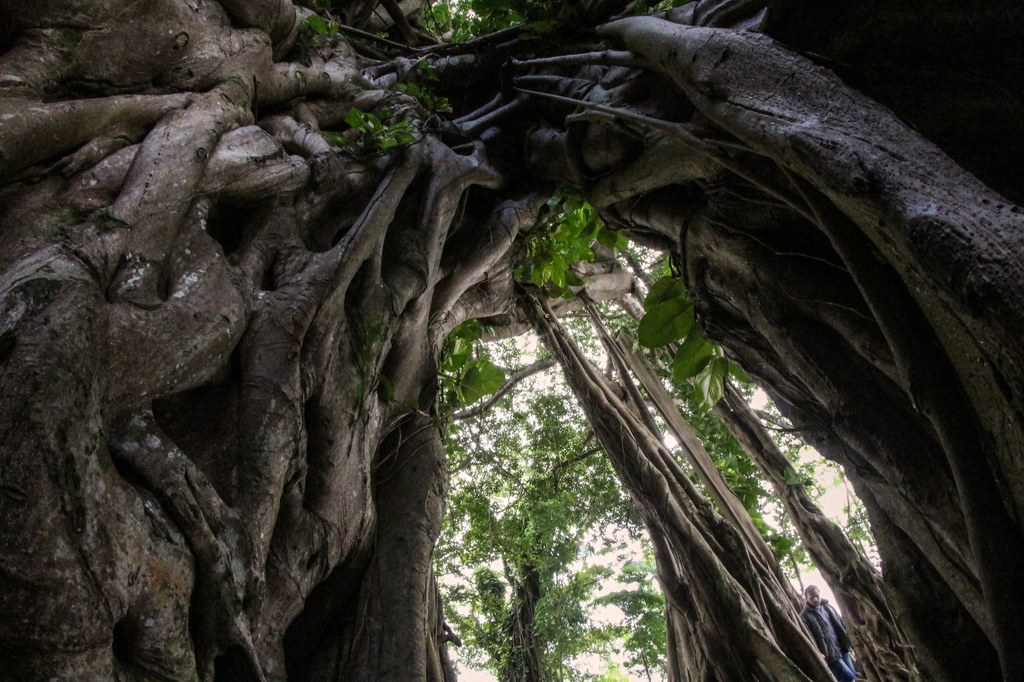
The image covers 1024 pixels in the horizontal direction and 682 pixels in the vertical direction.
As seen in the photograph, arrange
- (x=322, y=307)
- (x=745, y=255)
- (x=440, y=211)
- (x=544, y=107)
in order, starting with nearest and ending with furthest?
(x=322, y=307) → (x=745, y=255) → (x=440, y=211) → (x=544, y=107)

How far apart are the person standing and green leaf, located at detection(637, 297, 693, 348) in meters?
2.29

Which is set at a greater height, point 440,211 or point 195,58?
point 195,58

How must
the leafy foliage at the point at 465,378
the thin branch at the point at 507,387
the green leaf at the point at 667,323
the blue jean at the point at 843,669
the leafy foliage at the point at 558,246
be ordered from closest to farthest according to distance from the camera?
the green leaf at the point at 667,323
the leafy foliage at the point at 465,378
the leafy foliage at the point at 558,246
the blue jean at the point at 843,669
the thin branch at the point at 507,387

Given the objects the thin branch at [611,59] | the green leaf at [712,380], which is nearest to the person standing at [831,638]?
the green leaf at [712,380]

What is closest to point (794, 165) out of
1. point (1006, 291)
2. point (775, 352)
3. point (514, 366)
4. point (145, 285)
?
point (1006, 291)

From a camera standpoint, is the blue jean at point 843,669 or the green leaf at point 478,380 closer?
the green leaf at point 478,380

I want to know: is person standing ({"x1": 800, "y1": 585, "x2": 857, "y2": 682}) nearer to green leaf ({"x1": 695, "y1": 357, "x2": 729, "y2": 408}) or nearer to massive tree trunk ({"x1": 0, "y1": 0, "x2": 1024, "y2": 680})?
massive tree trunk ({"x1": 0, "y1": 0, "x2": 1024, "y2": 680})

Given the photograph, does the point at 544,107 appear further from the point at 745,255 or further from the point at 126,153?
the point at 126,153

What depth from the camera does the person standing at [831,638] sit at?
10.9ft

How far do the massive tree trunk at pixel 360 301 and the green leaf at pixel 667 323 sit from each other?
0.09 meters

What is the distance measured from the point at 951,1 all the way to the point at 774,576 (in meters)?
2.16

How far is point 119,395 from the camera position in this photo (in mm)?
940

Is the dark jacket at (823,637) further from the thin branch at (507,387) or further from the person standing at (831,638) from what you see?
the thin branch at (507,387)

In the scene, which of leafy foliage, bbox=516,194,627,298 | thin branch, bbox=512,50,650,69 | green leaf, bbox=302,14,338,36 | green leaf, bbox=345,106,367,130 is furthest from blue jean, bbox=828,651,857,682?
green leaf, bbox=302,14,338,36
